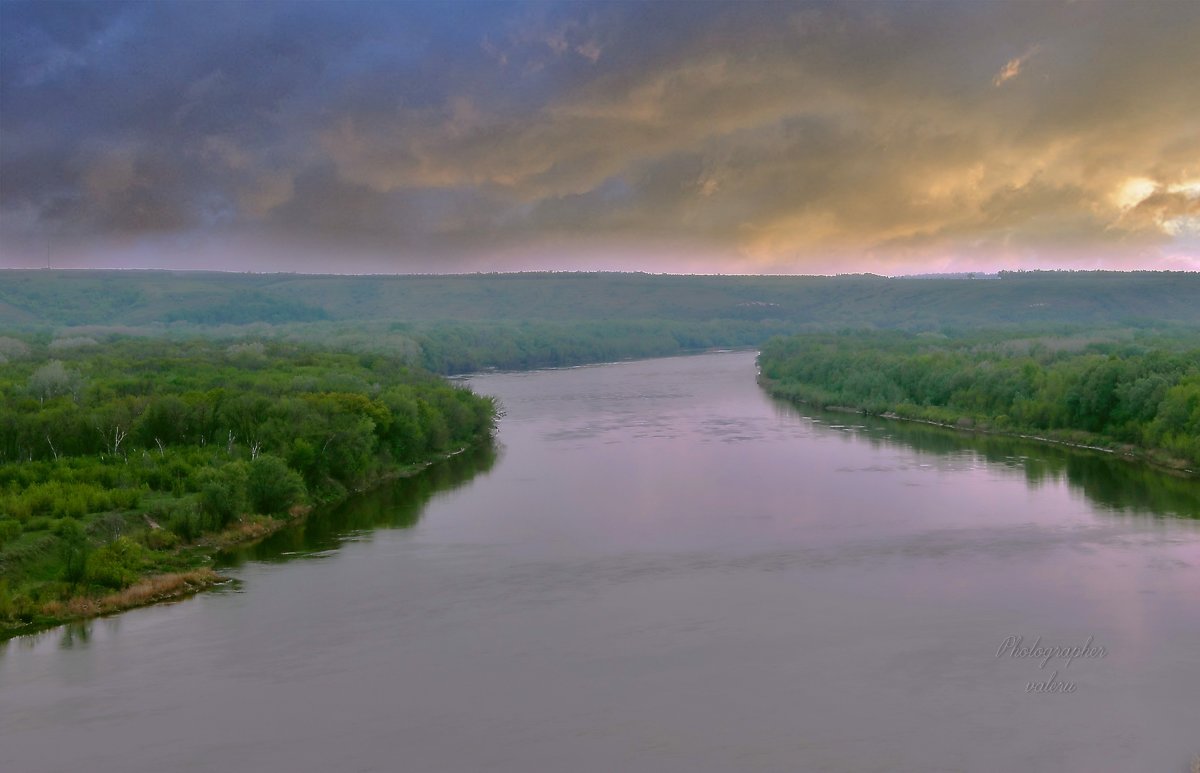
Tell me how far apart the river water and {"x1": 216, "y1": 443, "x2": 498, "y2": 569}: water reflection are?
18cm

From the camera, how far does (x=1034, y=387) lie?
173 ft

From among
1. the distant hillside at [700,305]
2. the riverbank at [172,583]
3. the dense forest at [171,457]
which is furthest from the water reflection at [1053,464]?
the distant hillside at [700,305]

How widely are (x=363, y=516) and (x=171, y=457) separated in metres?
5.57

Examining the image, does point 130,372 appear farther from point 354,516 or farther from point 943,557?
point 943,557

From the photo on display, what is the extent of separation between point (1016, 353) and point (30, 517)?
2279 inches

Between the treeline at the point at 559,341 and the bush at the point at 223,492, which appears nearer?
the bush at the point at 223,492

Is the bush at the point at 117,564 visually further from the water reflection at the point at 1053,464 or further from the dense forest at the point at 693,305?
the dense forest at the point at 693,305

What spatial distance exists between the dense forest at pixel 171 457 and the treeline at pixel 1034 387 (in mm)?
22043

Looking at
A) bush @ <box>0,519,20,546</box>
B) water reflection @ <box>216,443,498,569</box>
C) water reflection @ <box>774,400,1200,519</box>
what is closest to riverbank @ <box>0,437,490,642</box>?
water reflection @ <box>216,443,498,569</box>

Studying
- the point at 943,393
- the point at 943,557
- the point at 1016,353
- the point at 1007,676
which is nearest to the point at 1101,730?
the point at 1007,676

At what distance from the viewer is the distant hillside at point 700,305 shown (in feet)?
514

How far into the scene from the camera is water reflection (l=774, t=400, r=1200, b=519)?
3435 cm

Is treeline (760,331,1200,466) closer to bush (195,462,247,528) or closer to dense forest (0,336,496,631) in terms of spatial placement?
dense forest (0,336,496,631)

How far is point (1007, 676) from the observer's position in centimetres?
1962
